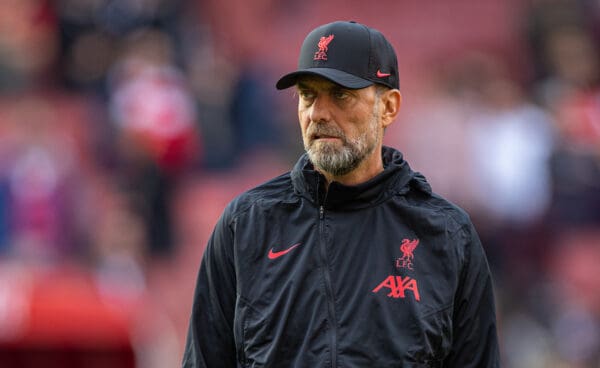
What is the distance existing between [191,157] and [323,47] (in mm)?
7199

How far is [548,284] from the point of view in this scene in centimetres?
951

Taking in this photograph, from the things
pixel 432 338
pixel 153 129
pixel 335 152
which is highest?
pixel 335 152

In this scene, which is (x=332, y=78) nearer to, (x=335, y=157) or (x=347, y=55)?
(x=347, y=55)

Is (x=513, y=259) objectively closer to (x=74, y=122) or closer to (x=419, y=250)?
(x=74, y=122)

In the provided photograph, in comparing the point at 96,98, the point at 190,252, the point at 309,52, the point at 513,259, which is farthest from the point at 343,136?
the point at 96,98

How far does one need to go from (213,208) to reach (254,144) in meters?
0.76

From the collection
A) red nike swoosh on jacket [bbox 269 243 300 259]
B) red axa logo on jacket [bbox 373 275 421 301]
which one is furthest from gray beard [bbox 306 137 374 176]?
red axa logo on jacket [bbox 373 275 421 301]

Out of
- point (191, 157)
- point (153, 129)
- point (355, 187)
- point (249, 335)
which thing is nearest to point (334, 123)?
point (355, 187)

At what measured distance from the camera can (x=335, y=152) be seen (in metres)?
3.53

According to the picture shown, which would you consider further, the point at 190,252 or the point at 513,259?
the point at 190,252

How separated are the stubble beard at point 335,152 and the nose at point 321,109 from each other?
0.02 m

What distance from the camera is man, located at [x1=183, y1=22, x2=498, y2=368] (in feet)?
11.2

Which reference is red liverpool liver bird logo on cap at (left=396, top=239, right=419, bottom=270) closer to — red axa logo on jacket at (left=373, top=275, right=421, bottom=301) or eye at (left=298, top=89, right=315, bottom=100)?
red axa logo on jacket at (left=373, top=275, right=421, bottom=301)

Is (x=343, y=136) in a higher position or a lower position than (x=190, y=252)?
higher
